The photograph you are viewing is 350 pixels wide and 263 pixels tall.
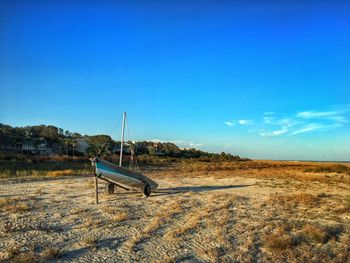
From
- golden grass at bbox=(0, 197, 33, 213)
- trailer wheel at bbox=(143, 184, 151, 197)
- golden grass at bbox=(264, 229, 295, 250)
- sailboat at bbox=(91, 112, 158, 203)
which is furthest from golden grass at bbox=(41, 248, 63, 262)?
trailer wheel at bbox=(143, 184, 151, 197)

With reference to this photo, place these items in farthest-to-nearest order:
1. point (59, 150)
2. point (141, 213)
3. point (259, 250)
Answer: point (59, 150), point (141, 213), point (259, 250)

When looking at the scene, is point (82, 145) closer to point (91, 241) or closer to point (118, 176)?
point (118, 176)

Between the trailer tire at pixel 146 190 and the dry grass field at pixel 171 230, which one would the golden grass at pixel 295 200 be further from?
the trailer tire at pixel 146 190

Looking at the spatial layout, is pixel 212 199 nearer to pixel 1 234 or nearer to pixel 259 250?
pixel 259 250

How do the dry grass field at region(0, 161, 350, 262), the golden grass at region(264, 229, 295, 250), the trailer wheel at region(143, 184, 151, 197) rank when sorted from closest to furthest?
1. the dry grass field at region(0, 161, 350, 262)
2. the golden grass at region(264, 229, 295, 250)
3. the trailer wheel at region(143, 184, 151, 197)

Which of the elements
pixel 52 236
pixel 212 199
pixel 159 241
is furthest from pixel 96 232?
pixel 212 199

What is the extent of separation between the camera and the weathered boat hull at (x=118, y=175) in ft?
51.7

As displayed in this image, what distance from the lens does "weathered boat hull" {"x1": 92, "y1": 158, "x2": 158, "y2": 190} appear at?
1576 centimetres

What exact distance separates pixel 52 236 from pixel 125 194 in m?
8.89

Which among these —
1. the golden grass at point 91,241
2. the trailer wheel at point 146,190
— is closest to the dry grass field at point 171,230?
the golden grass at point 91,241

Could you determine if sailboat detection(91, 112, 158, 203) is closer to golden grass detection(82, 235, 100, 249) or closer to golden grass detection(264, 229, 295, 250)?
golden grass detection(82, 235, 100, 249)

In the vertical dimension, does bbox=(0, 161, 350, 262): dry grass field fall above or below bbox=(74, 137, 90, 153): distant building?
below

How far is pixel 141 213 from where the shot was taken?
43.1ft

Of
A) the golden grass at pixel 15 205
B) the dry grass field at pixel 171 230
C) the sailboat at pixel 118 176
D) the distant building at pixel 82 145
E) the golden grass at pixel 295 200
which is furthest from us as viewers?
the distant building at pixel 82 145
